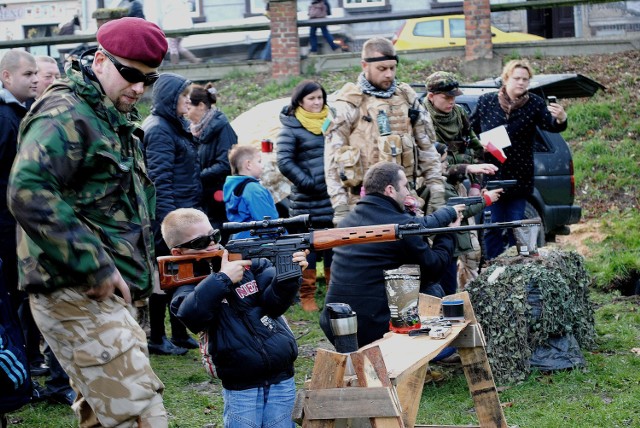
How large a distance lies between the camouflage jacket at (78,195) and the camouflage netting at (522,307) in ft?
10.9

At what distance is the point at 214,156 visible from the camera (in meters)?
9.55

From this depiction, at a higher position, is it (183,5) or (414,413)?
(183,5)

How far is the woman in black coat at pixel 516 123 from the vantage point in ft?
31.3

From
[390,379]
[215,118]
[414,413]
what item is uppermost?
[215,118]

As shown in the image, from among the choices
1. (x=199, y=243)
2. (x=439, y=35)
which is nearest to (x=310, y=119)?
(x=199, y=243)

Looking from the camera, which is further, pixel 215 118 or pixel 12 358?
pixel 215 118

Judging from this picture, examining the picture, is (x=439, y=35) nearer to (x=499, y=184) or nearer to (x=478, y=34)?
(x=478, y=34)

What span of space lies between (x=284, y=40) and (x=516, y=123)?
10605 millimetres

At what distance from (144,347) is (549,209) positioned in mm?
7912

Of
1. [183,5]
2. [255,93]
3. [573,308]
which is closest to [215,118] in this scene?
[573,308]

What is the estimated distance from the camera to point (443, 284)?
8.16 metres

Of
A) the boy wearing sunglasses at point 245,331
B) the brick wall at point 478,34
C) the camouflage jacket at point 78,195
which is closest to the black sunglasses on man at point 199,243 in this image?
the boy wearing sunglasses at point 245,331

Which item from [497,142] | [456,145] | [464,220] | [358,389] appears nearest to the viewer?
[358,389]

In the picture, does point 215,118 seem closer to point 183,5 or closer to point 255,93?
point 255,93
